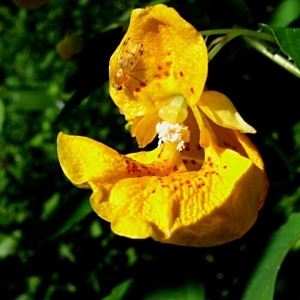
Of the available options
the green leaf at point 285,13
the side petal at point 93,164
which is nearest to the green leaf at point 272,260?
the side petal at point 93,164

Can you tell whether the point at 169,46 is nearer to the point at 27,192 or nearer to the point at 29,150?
the point at 27,192

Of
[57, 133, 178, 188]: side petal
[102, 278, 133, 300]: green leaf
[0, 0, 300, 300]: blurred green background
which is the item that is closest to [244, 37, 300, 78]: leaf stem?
[0, 0, 300, 300]: blurred green background

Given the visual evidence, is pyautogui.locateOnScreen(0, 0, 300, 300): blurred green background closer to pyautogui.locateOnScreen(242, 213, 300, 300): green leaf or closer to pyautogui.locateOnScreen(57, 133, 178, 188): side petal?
pyautogui.locateOnScreen(242, 213, 300, 300): green leaf

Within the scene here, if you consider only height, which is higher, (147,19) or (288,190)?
(147,19)

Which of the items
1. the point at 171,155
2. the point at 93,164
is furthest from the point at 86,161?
the point at 171,155

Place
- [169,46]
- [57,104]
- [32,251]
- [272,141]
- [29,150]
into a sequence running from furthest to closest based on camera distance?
[29,150] → [57,104] → [32,251] → [272,141] → [169,46]

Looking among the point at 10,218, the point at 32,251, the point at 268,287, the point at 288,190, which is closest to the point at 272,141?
the point at 288,190

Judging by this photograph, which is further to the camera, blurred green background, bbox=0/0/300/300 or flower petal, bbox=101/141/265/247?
blurred green background, bbox=0/0/300/300
